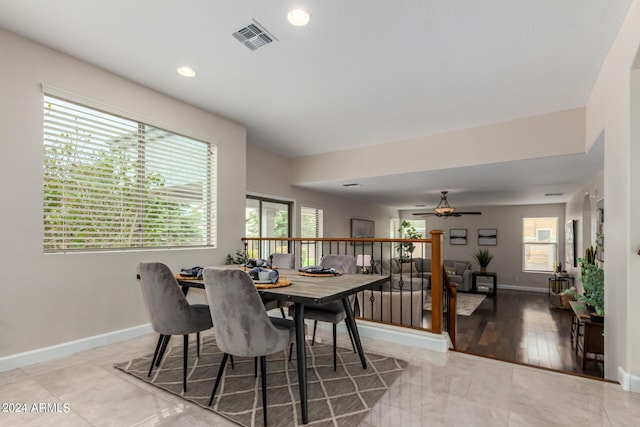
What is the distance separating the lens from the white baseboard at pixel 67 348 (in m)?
2.60

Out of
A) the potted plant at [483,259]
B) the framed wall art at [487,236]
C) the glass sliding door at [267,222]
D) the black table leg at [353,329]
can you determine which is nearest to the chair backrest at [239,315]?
the black table leg at [353,329]

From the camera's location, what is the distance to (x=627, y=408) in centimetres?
203

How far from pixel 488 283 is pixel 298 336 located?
9.26m

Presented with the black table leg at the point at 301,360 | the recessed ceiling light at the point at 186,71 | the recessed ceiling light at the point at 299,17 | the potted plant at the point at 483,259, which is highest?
the recessed ceiling light at the point at 299,17

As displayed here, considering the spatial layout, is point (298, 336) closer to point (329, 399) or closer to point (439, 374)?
point (329, 399)

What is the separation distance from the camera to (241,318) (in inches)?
74.5

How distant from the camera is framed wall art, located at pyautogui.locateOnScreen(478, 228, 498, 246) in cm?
984

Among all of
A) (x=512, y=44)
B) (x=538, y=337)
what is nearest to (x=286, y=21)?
(x=512, y=44)

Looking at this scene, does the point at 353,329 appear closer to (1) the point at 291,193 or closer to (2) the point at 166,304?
(2) the point at 166,304

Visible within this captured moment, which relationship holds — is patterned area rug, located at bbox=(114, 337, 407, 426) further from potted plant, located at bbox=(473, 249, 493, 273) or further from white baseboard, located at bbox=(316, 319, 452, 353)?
potted plant, located at bbox=(473, 249, 493, 273)

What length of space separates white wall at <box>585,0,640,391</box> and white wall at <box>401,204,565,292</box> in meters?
7.50

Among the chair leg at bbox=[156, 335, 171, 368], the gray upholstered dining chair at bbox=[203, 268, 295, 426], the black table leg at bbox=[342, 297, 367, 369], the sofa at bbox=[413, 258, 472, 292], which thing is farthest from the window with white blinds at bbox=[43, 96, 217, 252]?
the sofa at bbox=[413, 258, 472, 292]

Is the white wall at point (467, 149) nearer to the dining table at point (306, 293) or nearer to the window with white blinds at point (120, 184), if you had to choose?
the window with white blinds at point (120, 184)

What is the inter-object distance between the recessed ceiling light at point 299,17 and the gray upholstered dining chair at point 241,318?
1861mm
